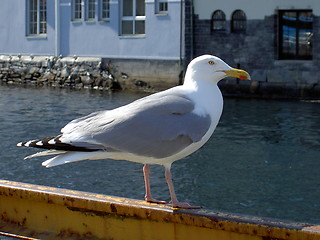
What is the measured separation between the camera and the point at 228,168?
10.0m

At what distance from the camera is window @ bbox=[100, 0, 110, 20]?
77.2 ft

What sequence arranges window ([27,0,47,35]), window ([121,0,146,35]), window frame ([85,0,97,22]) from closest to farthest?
window ([121,0,146,35]) → window frame ([85,0,97,22]) → window ([27,0,47,35])

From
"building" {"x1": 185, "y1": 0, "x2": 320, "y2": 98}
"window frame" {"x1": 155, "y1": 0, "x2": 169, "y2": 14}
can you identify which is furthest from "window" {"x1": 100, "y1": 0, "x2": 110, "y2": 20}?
"building" {"x1": 185, "y1": 0, "x2": 320, "y2": 98}

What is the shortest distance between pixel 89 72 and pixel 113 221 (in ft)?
62.7

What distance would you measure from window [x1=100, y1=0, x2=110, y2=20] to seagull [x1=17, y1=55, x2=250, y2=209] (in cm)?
1950

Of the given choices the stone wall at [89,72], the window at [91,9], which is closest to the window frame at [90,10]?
the window at [91,9]

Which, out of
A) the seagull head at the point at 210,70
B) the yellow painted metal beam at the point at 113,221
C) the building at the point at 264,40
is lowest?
the yellow painted metal beam at the point at 113,221

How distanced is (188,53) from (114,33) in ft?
10.4

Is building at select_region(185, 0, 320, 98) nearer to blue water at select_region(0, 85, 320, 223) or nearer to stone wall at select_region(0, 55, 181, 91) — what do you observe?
stone wall at select_region(0, 55, 181, 91)

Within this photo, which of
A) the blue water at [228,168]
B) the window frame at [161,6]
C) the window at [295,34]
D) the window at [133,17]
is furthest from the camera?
the window at [133,17]

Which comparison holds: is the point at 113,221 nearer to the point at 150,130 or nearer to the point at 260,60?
the point at 150,130

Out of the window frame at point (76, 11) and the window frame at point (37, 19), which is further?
the window frame at point (37, 19)

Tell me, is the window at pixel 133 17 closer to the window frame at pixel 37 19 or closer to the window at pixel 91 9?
the window at pixel 91 9

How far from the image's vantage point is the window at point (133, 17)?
22812 millimetres
